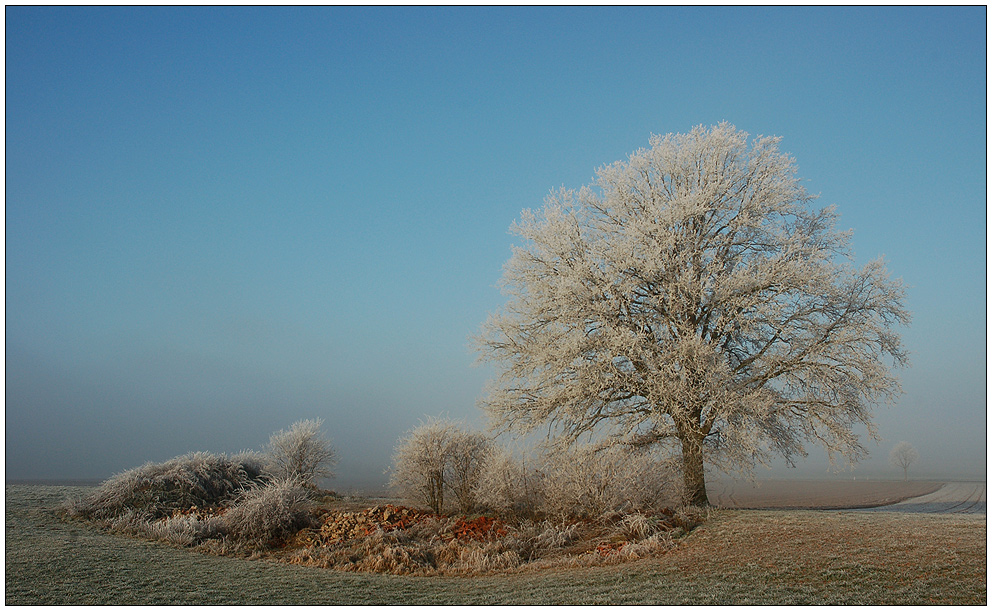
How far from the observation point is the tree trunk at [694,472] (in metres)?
13.9

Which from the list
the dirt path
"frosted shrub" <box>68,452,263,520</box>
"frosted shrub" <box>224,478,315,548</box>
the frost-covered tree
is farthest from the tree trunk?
"frosted shrub" <box>68,452,263,520</box>

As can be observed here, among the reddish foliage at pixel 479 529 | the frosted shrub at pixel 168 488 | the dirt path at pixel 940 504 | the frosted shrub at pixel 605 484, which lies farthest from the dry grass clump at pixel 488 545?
the dirt path at pixel 940 504

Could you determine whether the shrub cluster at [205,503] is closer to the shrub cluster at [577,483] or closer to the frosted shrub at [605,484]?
the shrub cluster at [577,483]

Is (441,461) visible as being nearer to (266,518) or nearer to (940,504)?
(266,518)

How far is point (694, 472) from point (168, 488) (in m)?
12.7

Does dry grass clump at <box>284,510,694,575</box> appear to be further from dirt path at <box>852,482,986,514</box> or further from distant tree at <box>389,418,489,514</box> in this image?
dirt path at <box>852,482,986,514</box>

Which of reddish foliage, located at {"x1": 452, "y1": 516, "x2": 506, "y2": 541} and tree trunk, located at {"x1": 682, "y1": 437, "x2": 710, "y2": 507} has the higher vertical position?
tree trunk, located at {"x1": 682, "y1": 437, "x2": 710, "y2": 507}

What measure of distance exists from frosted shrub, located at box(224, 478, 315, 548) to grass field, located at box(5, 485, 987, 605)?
137cm

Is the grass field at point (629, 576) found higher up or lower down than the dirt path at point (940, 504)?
higher up

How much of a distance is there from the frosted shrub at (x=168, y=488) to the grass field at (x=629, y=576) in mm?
3046

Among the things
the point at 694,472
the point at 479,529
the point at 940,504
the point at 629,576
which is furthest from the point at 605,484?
the point at 940,504

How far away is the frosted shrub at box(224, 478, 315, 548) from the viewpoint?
41.1 feet

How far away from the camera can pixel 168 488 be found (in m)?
15.7

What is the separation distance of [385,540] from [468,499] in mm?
3986
